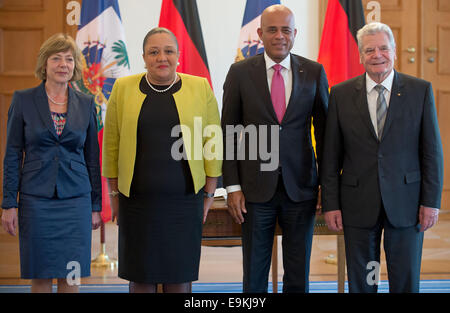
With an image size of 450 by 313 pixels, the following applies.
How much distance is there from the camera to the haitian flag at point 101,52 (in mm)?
4383

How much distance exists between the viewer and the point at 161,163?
2.27 metres

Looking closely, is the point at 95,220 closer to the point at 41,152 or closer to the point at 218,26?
the point at 41,152

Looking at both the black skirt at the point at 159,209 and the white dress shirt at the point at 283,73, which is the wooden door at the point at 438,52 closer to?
the white dress shirt at the point at 283,73

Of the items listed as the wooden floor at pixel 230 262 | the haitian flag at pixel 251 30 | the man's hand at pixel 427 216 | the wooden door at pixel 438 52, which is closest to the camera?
the man's hand at pixel 427 216

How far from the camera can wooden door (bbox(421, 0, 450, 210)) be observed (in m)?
5.99

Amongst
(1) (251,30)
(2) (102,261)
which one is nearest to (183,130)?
(2) (102,261)

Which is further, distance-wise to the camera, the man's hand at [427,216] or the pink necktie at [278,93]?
the pink necktie at [278,93]

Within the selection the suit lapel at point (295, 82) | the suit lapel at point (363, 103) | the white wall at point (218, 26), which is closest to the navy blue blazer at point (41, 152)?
the suit lapel at point (295, 82)

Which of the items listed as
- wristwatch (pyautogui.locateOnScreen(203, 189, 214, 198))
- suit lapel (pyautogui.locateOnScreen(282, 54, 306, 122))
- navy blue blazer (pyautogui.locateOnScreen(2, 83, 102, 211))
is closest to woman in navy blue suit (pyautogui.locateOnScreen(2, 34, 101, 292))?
navy blue blazer (pyautogui.locateOnScreen(2, 83, 102, 211))

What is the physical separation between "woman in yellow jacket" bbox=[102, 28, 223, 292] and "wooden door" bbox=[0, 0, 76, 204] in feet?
12.7

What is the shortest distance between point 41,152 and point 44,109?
7.6 inches

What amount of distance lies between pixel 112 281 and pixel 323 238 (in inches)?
96.5

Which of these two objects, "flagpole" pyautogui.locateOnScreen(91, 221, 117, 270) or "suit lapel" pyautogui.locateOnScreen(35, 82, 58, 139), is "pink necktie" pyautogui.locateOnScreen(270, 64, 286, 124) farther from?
"flagpole" pyautogui.locateOnScreen(91, 221, 117, 270)

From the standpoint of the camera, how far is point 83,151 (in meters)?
2.53
